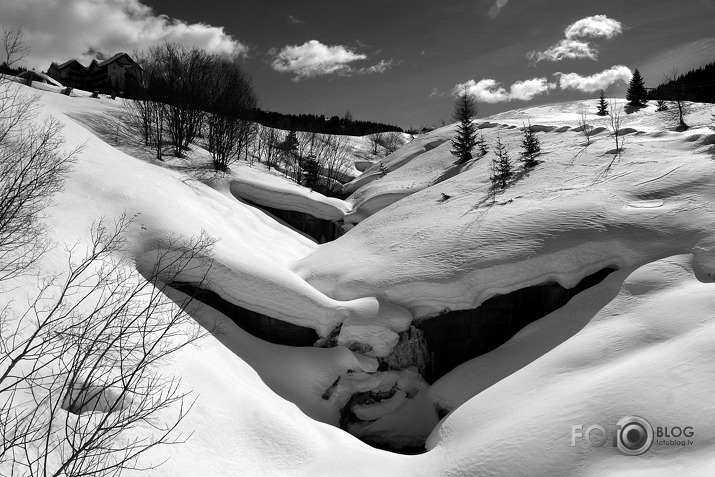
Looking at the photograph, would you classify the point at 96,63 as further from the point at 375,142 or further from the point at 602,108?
the point at 602,108

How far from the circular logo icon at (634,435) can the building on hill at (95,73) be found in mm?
65145

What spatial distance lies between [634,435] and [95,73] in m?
71.5

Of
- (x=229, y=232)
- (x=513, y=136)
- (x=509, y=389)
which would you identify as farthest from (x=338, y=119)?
(x=509, y=389)

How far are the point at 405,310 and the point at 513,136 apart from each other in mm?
20858

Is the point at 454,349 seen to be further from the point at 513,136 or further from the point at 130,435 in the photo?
the point at 513,136

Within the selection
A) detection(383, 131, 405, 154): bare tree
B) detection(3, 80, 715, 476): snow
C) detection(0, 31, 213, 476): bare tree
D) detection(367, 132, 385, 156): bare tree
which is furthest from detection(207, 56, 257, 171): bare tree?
detection(383, 131, 405, 154): bare tree

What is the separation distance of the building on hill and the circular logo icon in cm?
6515

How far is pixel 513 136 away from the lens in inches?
1064

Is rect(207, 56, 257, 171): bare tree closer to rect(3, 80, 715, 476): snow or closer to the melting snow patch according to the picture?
rect(3, 80, 715, 476): snow

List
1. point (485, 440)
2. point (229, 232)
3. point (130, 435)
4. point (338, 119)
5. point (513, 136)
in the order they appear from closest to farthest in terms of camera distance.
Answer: point (130, 435) < point (485, 440) < point (229, 232) < point (513, 136) < point (338, 119)

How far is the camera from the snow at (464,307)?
6.02m

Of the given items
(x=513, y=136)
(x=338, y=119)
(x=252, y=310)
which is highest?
(x=338, y=119)

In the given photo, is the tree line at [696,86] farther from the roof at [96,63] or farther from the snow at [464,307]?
the roof at [96,63]

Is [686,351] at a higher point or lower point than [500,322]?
higher
